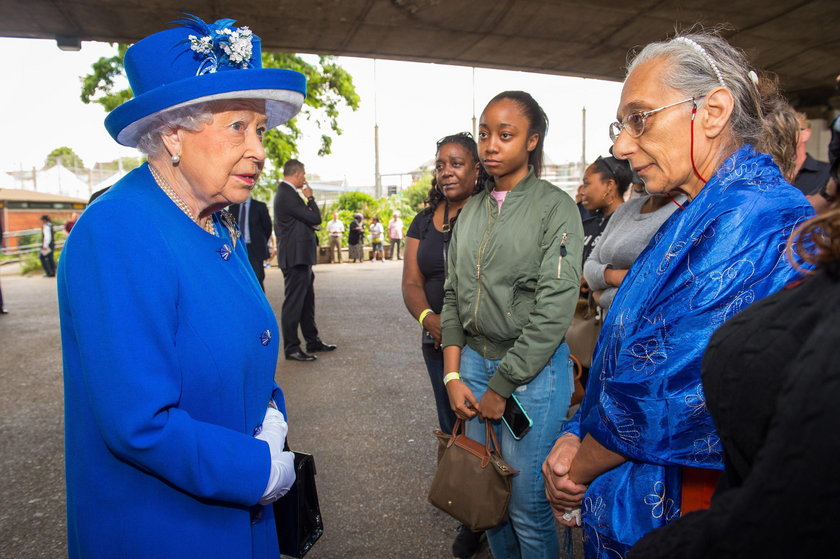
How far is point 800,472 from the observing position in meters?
0.57

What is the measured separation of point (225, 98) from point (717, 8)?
25.5ft

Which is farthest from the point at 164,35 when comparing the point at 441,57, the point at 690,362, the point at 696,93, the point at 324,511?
the point at 441,57

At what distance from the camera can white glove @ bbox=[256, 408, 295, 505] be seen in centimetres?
154

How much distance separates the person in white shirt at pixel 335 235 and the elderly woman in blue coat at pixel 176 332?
1907 cm

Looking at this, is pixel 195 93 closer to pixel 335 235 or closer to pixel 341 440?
pixel 341 440

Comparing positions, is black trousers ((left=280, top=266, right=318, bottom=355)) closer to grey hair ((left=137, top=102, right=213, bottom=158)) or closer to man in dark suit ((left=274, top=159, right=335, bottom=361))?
man in dark suit ((left=274, top=159, right=335, bottom=361))

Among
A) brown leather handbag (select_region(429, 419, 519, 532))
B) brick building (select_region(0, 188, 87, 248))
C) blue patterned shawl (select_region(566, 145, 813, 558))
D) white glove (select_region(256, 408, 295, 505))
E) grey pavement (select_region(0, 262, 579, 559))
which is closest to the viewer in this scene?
blue patterned shawl (select_region(566, 145, 813, 558))

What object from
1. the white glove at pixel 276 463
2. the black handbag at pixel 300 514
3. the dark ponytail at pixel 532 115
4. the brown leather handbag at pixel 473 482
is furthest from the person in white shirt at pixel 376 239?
the white glove at pixel 276 463

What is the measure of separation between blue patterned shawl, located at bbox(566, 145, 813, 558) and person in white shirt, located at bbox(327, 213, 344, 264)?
1959 centimetres

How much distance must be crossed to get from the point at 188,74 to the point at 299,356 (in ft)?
17.7

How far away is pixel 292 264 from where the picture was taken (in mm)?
6758

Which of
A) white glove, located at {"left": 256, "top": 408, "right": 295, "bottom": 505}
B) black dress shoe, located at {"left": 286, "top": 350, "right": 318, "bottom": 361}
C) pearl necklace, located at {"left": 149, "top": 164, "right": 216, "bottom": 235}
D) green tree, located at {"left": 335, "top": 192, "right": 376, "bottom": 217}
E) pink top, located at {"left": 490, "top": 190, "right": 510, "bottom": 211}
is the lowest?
black dress shoe, located at {"left": 286, "top": 350, "right": 318, "bottom": 361}

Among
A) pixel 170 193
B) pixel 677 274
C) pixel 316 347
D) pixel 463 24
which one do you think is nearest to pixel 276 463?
pixel 170 193

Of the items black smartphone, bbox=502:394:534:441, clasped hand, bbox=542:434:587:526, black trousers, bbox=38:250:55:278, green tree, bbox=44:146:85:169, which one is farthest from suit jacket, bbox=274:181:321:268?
green tree, bbox=44:146:85:169
